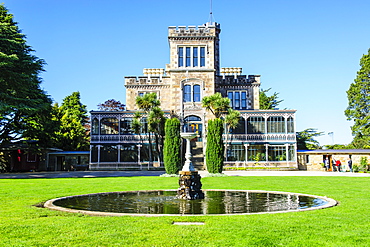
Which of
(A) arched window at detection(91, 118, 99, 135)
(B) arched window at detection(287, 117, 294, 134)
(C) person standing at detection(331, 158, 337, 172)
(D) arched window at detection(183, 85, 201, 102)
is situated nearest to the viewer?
(C) person standing at detection(331, 158, 337, 172)

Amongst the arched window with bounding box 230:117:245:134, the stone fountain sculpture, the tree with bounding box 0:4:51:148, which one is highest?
the tree with bounding box 0:4:51:148

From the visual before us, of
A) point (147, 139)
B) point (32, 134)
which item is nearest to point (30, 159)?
point (32, 134)

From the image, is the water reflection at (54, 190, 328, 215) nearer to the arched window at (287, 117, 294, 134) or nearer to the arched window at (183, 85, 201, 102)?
the arched window at (287, 117, 294, 134)

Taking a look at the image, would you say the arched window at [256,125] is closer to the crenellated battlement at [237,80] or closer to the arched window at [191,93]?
the crenellated battlement at [237,80]

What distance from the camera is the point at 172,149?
26.5 metres

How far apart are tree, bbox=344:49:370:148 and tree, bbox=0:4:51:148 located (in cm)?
3926

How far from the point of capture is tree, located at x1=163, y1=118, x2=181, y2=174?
26250 mm

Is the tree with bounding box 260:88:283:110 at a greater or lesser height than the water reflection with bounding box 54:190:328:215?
greater

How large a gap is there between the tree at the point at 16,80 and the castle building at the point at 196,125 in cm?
788

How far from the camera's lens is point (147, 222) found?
23.4 feet

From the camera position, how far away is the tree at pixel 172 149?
1033 inches

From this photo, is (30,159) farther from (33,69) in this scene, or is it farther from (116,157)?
(33,69)

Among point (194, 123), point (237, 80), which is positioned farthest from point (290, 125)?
point (194, 123)

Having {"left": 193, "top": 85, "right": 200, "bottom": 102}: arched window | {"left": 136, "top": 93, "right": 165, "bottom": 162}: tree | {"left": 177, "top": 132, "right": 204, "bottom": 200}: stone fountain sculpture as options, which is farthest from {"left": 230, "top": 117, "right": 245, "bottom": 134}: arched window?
{"left": 177, "top": 132, "right": 204, "bottom": 200}: stone fountain sculpture
